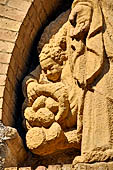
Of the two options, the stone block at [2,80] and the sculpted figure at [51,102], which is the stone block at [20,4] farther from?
the stone block at [2,80]

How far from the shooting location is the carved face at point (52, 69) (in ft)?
13.0

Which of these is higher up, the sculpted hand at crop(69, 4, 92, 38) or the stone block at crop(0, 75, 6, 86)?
the sculpted hand at crop(69, 4, 92, 38)

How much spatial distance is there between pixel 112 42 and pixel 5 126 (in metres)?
1.03

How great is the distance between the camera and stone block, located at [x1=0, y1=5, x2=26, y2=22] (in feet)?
13.1

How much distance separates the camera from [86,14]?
3842mm

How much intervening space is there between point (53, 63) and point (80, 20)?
0.41 m

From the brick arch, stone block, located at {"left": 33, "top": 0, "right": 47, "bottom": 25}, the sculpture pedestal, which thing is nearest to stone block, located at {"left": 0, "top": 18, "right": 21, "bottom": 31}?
the brick arch

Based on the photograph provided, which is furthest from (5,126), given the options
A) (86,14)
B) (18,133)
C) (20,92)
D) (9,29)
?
(86,14)

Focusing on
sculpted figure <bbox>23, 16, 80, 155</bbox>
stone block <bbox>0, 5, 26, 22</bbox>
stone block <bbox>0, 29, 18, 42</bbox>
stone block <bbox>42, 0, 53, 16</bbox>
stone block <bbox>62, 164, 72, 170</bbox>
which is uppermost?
stone block <bbox>42, 0, 53, 16</bbox>

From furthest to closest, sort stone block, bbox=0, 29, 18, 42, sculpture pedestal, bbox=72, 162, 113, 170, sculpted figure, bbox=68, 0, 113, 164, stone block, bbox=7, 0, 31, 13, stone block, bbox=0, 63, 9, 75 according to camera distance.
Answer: stone block, bbox=7, 0, 31, 13 < stone block, bbox=0, 29, 18, 42 < stone block, bbox=0, 63, 9, 75 < sculpted figure, bbox=68, 0, 113, 164 < sculpture pedestal, bbox=72, 162, 113, 170

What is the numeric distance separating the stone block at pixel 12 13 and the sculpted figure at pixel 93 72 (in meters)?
0.42

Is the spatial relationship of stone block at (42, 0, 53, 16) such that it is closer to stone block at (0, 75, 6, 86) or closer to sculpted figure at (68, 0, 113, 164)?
sculpted figure at (68, 0, 113, 164)

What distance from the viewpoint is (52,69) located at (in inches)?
156

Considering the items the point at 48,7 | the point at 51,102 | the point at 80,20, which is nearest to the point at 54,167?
the point at 51,102
